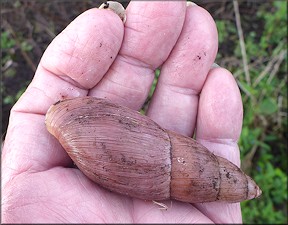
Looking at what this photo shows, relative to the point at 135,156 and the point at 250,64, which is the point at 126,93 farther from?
the point at 250,64

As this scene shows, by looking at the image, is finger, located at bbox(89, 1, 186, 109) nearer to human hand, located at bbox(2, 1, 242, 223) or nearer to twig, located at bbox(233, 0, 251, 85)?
human hand, located at bbox(2, 1, 242, 223)

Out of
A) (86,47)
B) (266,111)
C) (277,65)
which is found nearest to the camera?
(86,47)

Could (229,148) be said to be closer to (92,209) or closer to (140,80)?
(140,80)

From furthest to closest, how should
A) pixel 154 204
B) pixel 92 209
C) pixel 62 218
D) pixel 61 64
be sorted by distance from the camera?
pixel 61 64, pixel 154 204, pixel 92 209, pixel 62 218

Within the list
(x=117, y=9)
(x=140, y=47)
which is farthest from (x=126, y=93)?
(x=117, y=9)

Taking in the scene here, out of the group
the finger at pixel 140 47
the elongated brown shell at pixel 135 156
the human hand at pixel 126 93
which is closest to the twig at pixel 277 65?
the human hand at pixel 126 93

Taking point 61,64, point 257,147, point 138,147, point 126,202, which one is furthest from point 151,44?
point 257,147
